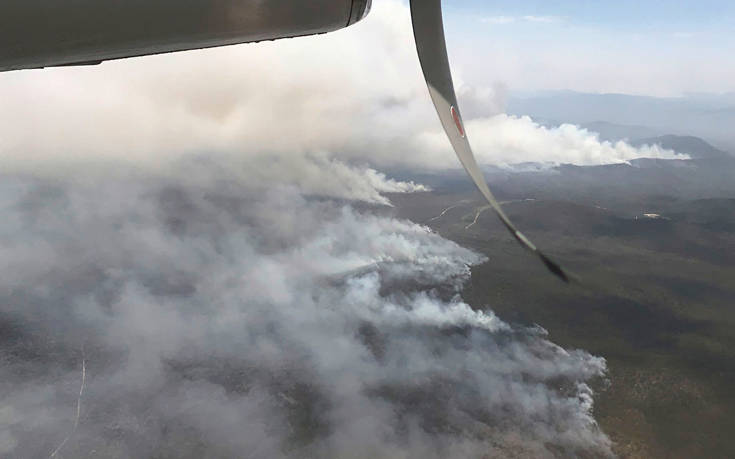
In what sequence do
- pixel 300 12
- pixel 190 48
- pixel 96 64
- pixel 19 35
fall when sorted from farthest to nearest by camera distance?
pixel 96 64
pixel 190 48
pixel 300 12
pixel 19 35

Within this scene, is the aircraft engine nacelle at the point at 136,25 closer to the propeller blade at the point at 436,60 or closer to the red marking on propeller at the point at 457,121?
the propeller blade at the point at 436,60

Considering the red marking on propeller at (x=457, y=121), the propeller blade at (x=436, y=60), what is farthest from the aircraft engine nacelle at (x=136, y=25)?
the red marking on propeller at (x=457, y=121)

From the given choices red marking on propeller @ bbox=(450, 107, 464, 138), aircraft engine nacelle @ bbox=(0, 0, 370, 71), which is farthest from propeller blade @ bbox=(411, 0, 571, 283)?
aircraft engine nacelle @ bbox=(0, 0, 370, 71)

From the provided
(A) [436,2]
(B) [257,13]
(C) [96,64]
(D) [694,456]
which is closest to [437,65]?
(A) [436,2]

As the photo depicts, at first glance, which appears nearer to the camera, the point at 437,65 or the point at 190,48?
the point at 190,48

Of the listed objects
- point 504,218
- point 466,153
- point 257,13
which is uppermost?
point 257,13

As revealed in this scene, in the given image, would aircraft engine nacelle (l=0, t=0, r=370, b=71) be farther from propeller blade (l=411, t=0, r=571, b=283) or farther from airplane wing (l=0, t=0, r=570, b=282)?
propeller blade (l=411, t=0, r=571, b=283)

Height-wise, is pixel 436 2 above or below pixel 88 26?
above

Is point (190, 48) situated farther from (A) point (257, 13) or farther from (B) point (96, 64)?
(B) point (96, 64)
